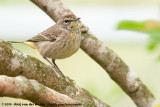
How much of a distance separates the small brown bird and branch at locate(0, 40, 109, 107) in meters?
1.13

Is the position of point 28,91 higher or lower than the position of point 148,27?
lower

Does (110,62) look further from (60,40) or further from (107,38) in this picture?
(107,38)

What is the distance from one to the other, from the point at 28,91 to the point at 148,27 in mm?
2048

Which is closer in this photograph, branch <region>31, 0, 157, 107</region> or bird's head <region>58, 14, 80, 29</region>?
branch <region>31, 0, 157, 107</region>

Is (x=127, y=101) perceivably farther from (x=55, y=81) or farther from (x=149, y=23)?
(x=55, y=81)

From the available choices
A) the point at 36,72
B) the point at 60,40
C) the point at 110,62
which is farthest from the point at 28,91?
the point at 60,40

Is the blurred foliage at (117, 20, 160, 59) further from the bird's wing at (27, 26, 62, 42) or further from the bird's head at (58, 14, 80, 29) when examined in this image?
the bird's wing at (27, 26, 62, 42)

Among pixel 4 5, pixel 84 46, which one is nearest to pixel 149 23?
pixel 84 46

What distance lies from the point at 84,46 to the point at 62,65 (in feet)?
18.7

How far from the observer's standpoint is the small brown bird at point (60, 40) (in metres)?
5.17

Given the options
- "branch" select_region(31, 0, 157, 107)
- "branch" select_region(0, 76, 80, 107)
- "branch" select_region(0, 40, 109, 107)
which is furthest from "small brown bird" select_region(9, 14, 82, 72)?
"branch" select_region(0, 76, 80, 107)

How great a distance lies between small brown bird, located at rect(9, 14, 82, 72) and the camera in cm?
517

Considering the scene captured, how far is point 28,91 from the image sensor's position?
116 inches

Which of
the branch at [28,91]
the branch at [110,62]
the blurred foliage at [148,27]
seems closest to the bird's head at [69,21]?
the branch at [110,62]
